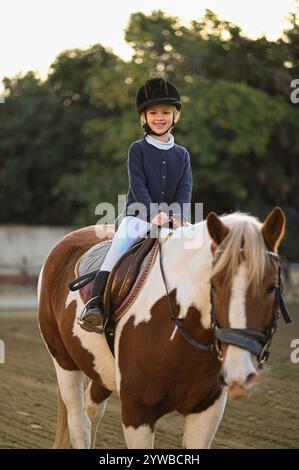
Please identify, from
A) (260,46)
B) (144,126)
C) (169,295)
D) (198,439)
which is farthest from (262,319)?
(260,46)

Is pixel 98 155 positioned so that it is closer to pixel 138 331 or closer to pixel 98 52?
pixel 98 52

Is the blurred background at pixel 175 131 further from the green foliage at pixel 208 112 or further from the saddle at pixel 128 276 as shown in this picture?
the saddle at pixel 128 276

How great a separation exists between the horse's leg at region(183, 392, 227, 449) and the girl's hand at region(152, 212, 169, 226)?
3.11ft

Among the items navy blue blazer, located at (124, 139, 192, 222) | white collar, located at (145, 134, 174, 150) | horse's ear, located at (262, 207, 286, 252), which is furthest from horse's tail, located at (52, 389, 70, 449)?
horse's ear, located at (262, 207, 286, 252)

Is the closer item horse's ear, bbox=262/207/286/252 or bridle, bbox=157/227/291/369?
bridle, bbox=157/227/291/369

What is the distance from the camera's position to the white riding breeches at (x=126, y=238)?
4.34m

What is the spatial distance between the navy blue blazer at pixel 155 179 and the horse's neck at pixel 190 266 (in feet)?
1.22

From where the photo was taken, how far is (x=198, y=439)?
4.02m

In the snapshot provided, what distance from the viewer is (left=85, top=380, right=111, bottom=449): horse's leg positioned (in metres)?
5.18

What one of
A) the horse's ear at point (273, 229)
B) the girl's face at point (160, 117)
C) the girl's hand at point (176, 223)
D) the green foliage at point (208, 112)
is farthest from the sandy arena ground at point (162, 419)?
the green foliage at point (208, 112)

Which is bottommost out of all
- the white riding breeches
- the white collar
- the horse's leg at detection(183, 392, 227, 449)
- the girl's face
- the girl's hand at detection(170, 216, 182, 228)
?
the horse's leg at detection(183, 392, 227, 449)

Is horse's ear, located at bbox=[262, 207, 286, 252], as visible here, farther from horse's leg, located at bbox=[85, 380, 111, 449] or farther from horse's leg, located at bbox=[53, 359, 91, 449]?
Result: horse's leg, located at bbox=[85, 380, 111, 449]

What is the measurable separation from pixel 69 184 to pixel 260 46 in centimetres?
763

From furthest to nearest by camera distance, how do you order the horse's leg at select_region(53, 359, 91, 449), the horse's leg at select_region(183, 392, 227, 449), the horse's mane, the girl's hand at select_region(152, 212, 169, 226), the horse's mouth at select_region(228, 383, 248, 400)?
the horse's leg at select_region(53, 359, 91, 449)
the girl's hand at select_region(152, 212, 169, 226)
the horse's leg at select_region(183, 392, 227, 449)
the horse's mane
the horse's mouth at select_region(228, 383, 248, 400)
